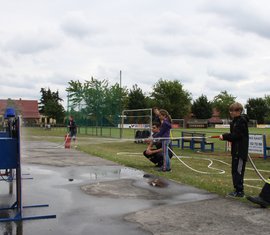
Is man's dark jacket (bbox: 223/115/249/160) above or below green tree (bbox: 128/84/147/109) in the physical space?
below

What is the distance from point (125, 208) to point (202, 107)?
335 ft

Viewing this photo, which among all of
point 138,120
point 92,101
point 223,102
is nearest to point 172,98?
point 223,102

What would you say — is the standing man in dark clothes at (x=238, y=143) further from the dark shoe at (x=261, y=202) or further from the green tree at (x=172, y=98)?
the green tree at (x=172, y=98)

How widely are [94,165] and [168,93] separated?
85019mm

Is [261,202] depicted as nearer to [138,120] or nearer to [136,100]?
[138,120]

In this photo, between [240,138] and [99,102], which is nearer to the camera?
[240,138]

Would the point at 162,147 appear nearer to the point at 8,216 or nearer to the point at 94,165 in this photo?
the point at 94,165

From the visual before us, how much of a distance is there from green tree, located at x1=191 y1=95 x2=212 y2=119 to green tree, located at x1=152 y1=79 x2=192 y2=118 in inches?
340

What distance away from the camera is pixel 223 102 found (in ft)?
Answer: 382

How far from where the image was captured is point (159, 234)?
5.25m

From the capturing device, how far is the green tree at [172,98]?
3787 inches

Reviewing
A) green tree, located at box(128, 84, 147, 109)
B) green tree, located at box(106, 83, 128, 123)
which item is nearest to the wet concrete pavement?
green tree, located at box(106, 83, 128, 123)

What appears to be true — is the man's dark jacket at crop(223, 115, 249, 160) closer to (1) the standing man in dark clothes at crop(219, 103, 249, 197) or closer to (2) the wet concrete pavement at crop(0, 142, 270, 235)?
(1) the standing man in dark clothes at crop(219, 103, 249, 197)

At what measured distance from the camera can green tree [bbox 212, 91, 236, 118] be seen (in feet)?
380
